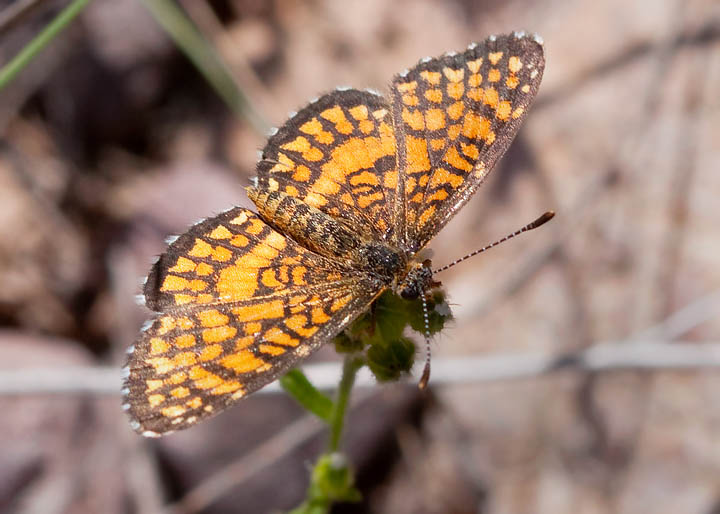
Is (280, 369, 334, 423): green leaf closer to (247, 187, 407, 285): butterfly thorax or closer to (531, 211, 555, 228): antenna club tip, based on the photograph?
(247, 187, 407, 285): butterfly thorax

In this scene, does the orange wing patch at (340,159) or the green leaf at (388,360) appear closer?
the green leaf at (388,360)

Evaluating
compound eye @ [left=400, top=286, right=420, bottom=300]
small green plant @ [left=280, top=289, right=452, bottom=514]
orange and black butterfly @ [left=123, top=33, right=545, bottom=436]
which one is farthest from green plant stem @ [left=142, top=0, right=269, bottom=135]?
compound eye @ [left=400, top=286, right=420, bottom=300]

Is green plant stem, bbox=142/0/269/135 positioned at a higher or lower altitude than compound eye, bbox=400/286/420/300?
higher

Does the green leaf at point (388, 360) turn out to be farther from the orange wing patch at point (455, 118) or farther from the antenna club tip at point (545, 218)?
the antenna club tip at point (545, 218)

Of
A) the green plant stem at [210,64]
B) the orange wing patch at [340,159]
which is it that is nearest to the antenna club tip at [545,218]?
the orange wing patch at [340,159]

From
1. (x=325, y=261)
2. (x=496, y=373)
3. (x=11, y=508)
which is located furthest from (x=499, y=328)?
(x=11, y=508)

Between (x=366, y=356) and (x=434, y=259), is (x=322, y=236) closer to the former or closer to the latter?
(x=366, y=356)

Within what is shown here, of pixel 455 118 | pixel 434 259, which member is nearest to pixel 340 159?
pixel 455 118

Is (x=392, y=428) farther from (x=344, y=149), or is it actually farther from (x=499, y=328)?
(x=344, y=149)
